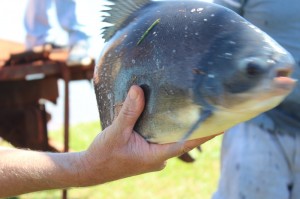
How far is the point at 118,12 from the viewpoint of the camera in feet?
5.16

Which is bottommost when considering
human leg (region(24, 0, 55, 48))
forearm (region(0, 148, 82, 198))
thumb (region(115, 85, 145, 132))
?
human leg (region(24, 0, 55, 48))

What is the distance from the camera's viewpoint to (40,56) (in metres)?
4.56

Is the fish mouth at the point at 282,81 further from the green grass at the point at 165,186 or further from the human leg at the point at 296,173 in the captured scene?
the green grass at the point at 165,186

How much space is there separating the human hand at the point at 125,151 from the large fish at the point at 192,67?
0.10 ft

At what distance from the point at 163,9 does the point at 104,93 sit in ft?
0.94

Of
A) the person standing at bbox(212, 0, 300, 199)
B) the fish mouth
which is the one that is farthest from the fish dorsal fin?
the person standing at bbox(212, 0, 300, 199)

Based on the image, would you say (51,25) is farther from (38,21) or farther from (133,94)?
(133,94)

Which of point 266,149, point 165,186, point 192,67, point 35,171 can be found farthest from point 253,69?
point 165,186

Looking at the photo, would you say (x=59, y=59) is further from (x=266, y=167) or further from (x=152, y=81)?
(x=152, y=81)

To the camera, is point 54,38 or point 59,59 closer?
point 59,59

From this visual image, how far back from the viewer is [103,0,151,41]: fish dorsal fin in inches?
60.9

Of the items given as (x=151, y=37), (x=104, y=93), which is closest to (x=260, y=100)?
(x=151, y=37)

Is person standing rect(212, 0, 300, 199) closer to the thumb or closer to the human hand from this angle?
the human hand

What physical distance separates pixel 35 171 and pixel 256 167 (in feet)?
2.80
